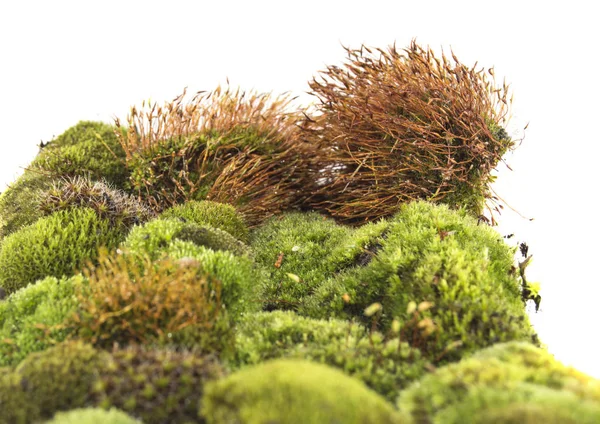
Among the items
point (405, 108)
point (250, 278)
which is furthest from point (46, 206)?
point (405, 108)

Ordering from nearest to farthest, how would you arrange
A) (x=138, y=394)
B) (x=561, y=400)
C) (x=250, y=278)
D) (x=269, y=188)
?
1. (x=561, y=400)
2. (x=138, y=394)
3. (x=250, y=278)
4. (x=269, y=188)

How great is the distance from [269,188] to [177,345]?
2496mm

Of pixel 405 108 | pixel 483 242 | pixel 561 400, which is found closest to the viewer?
pixel 561 400

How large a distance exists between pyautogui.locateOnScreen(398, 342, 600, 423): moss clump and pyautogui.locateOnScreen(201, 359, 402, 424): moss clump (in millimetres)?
198

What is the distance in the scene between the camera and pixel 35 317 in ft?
8.50

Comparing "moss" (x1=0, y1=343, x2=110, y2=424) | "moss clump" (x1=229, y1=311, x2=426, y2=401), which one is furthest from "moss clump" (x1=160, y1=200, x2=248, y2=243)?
"moss" (x1=0, y1=343, x2=110, y2=424)

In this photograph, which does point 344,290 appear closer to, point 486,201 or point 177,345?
point 177,345

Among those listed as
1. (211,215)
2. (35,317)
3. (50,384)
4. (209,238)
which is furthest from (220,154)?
(50,384)

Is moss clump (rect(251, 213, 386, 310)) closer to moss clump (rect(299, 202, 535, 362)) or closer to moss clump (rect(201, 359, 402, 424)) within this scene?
Result: moss clump (rect(299, 202, 535, 362))

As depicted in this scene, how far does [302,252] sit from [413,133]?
4.01 feet

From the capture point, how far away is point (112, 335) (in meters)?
2.33

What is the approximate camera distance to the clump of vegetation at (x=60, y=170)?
13.7ft

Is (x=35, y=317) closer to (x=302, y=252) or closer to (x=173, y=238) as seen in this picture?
(x=173, y=238)

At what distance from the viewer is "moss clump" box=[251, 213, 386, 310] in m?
3.63
